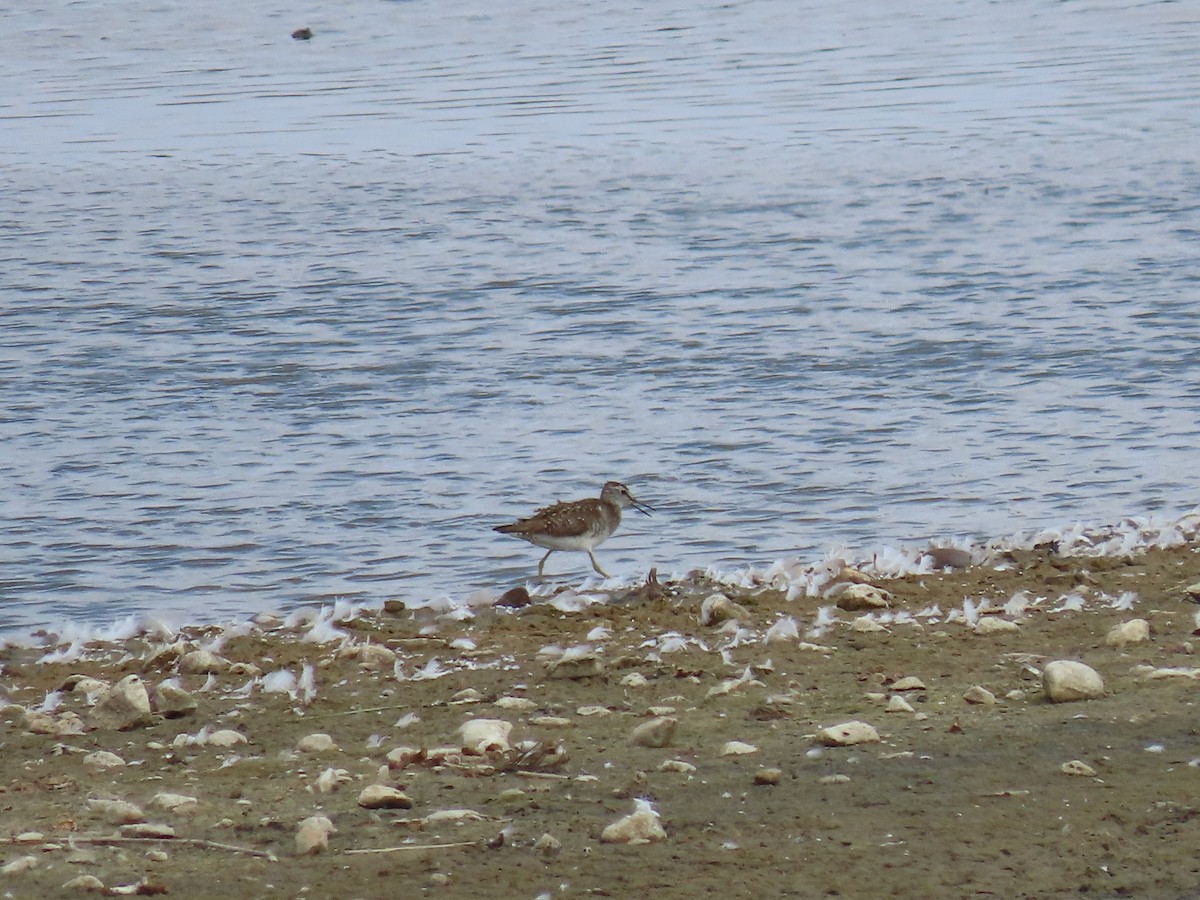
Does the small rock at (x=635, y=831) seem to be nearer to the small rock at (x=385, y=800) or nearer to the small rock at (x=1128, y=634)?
the small rock at (x=385, y=800)

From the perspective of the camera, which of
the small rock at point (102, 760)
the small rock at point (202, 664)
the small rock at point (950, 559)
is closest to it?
the small rock at point (102, 760)

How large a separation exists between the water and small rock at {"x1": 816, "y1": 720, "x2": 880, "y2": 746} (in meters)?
3.23

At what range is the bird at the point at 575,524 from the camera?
8.46 m

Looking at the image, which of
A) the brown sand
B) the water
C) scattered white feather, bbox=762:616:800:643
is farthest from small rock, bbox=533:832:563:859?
the water

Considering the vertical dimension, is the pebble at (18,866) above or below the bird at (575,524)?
above

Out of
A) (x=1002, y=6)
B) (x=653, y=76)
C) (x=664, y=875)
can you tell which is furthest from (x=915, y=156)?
(x=664, y=875)

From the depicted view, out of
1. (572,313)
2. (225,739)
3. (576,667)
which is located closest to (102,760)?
(225,739)

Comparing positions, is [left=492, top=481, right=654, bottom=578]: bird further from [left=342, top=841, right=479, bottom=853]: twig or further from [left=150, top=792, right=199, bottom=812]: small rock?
[left=342, top=841, right=479, bottom=853]: twig

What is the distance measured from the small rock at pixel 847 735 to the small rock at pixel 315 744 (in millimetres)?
1451

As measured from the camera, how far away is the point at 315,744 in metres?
5.96

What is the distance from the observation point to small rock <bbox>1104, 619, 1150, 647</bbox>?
6.73 m

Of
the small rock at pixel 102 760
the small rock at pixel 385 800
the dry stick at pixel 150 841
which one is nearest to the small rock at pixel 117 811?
the dry stick at pixel 150 841

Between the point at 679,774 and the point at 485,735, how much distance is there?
2.13 ft

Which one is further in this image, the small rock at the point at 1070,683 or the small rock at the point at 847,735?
the small rock at the point at 1070,683
